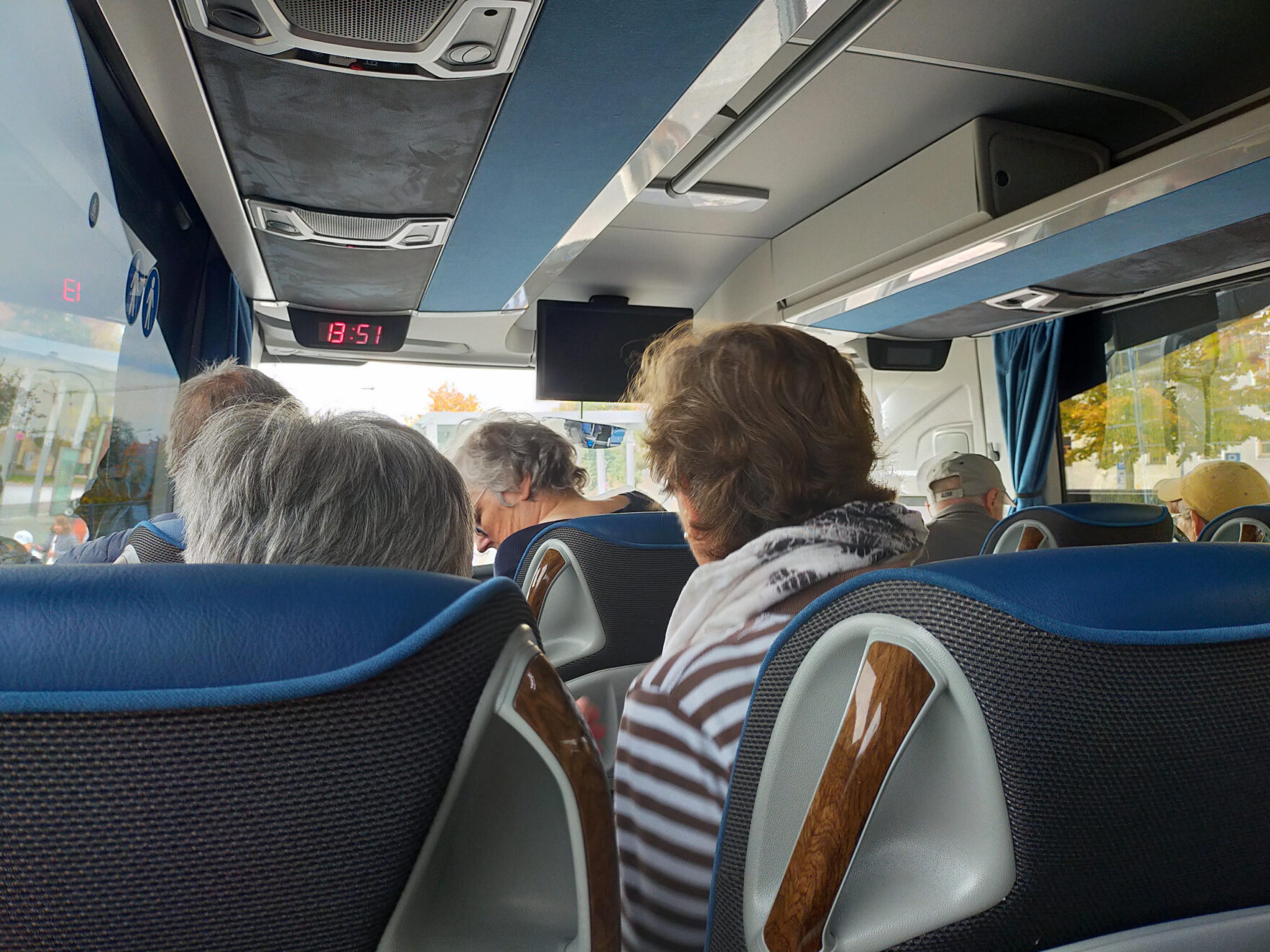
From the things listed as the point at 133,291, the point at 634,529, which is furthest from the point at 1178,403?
the point at 133,291

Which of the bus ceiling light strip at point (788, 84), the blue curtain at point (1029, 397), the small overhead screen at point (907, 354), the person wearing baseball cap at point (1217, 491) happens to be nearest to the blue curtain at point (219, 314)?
the bus ceiling light strip at point (788, 84)

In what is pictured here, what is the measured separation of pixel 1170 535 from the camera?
322 cm

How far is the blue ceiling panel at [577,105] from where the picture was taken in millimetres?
1830

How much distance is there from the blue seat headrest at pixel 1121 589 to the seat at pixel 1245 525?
2.56m

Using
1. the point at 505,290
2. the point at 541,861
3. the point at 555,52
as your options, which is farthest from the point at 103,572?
the point at 505,290

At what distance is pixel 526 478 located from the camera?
2938 millimetres

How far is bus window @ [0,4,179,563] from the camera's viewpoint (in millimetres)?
2150

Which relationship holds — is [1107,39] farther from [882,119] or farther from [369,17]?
[369,17]

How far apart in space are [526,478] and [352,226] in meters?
1.15

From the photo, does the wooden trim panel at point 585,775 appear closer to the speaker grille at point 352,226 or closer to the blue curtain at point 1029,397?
the speaker grille at point 352,226

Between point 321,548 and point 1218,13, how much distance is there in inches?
120

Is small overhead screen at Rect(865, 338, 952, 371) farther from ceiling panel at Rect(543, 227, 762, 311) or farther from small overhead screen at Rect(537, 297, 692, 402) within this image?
small overhead screen at Rect(537, 297, 692, 402)

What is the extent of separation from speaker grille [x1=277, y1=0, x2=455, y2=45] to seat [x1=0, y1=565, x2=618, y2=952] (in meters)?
1.64

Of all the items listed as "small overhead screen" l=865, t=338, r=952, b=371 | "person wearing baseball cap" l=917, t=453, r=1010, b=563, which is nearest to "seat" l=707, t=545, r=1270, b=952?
"person wearing baseball cap" l=917, t=453, r=1010, b=563
